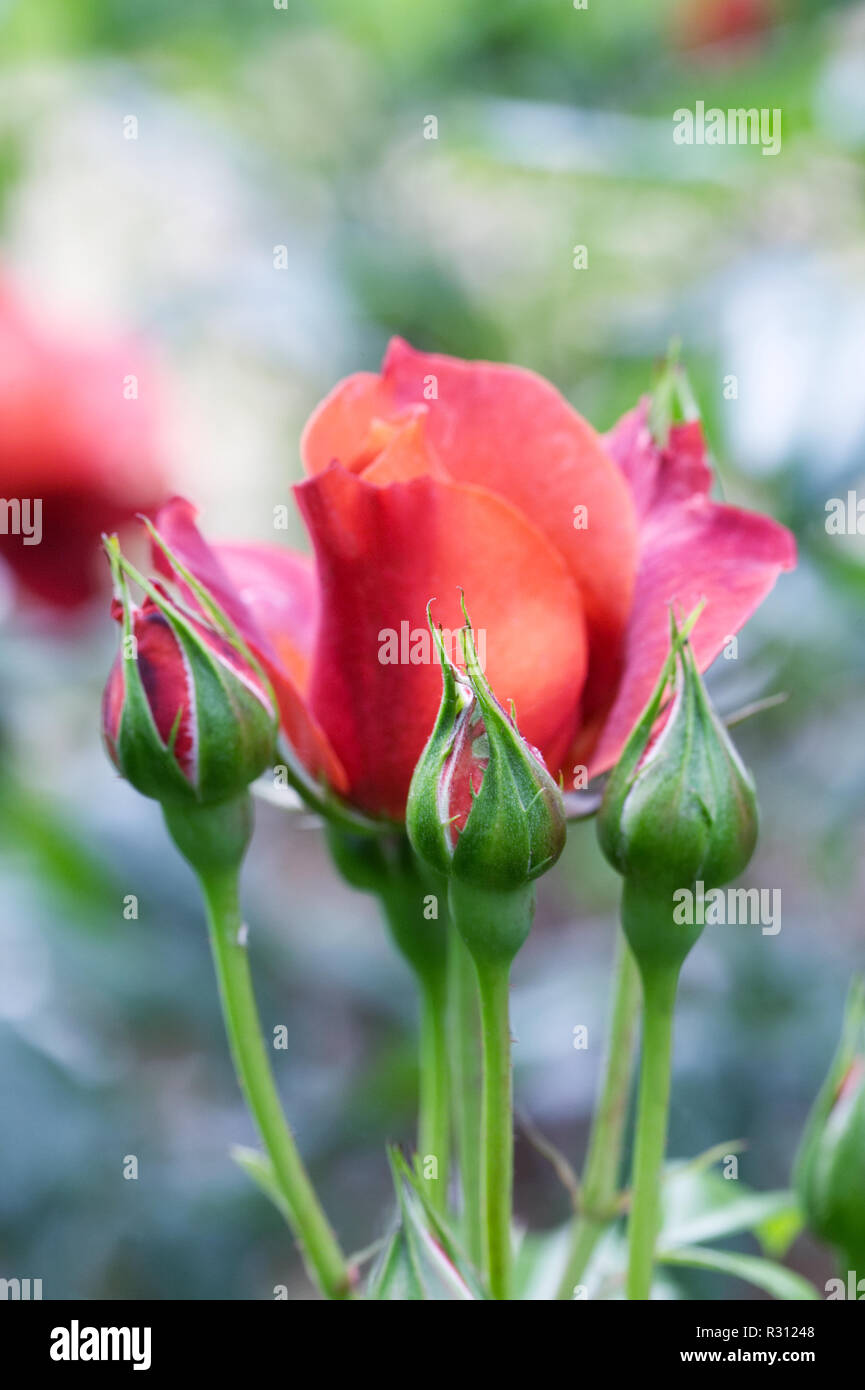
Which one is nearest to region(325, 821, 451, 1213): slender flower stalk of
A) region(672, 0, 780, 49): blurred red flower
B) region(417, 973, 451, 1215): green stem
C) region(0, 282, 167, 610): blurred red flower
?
region(417, 973, 451, 1215): green stem

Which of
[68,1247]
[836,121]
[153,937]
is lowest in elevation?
[68,1247]

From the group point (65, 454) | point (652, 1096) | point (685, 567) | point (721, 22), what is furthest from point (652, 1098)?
point (721, 22)

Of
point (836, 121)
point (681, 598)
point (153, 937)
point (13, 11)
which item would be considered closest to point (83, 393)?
point (153, 937)

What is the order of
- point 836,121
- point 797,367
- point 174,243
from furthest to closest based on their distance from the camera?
1. point 174,243
2. point 836,121
3. point 797,367

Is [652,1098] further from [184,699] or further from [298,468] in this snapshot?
[298,468]

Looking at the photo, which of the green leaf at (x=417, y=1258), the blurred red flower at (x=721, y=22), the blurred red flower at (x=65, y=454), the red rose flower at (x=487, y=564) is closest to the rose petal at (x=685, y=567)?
the red rose flower at (x=487, y=564)

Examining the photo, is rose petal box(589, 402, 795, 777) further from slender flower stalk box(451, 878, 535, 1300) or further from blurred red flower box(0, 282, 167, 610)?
blurred red flower box(0, 282, 167, 610)
